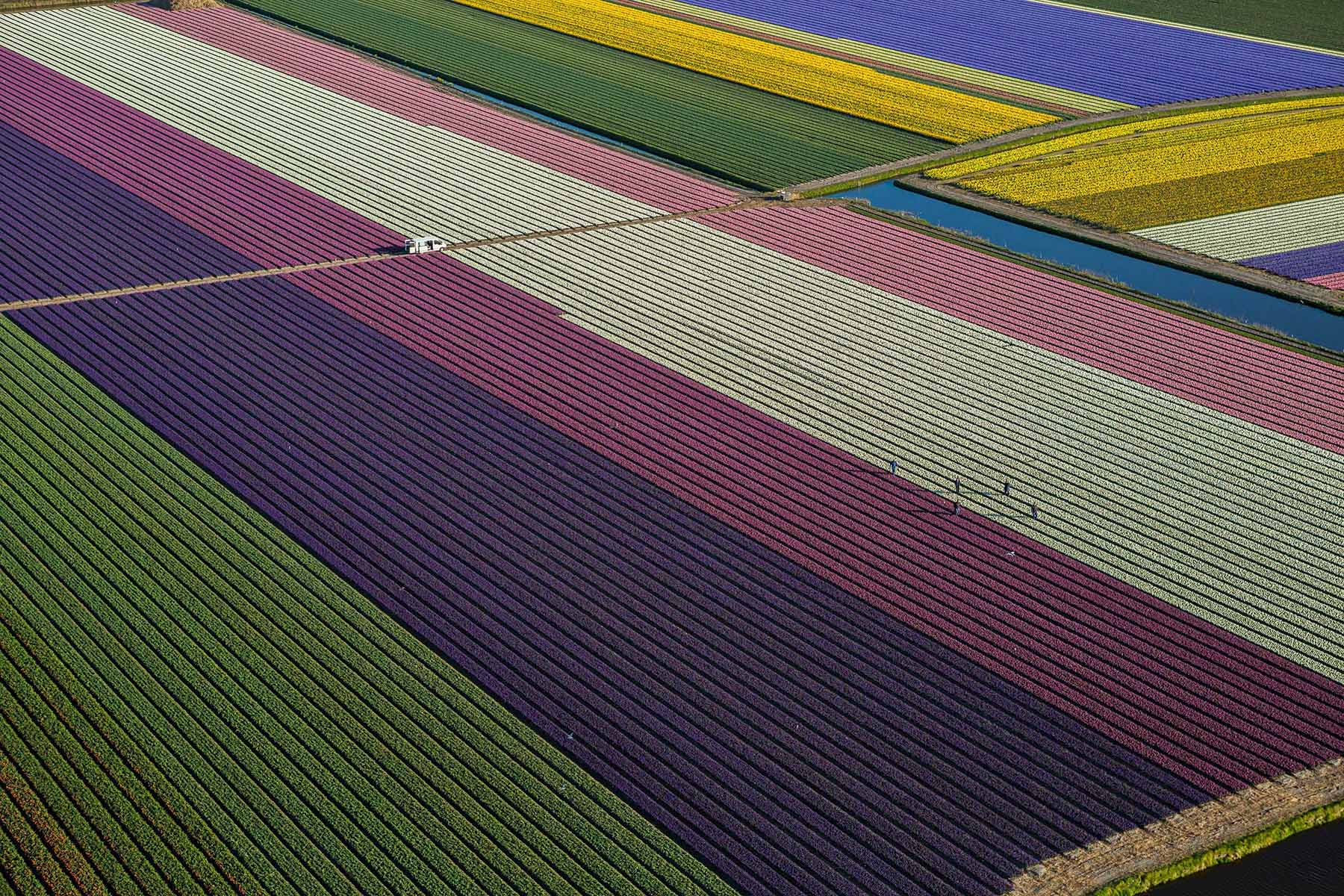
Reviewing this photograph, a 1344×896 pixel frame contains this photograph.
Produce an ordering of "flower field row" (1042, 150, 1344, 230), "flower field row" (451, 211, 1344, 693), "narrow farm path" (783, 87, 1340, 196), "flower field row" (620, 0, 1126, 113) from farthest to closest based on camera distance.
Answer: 1. "flower field row" (620, 0, 1126, 113)
2. "narrow farm path" (783, 87, 1340, 196)
3. "flower field row" (1042, 150, 1344, 230)
4. "flower field row" (451, 211, 1344, 693)

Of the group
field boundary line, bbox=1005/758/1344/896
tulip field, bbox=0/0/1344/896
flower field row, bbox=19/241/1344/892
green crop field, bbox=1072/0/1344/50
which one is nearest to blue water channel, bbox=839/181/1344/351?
tulip field, bbox=0/0/1344/896

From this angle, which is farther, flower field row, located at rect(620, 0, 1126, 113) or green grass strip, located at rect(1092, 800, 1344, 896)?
flower field row, located at rect(620, 0, 1126, 113)

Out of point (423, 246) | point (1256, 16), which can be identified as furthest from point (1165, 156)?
point (1256, 16)

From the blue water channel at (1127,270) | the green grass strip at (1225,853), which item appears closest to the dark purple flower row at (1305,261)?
the blue water channel at (1127,270)

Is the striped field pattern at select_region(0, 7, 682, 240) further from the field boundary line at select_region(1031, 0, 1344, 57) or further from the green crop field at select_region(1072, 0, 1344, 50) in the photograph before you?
the green crop field at select_region(1072, 0, 1344, 50)

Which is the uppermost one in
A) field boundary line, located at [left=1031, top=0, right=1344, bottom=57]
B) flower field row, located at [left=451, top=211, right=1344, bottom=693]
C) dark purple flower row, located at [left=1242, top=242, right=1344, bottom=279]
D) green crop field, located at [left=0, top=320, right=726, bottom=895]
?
field boundary line, located at [left=1031, top=0, right=1344, bottom=57]

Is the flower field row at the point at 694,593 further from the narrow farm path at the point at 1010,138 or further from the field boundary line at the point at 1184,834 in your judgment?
the narrow farm path at the point at 1010,138

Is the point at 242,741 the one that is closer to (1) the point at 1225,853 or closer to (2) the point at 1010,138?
(1) the point at 1225,853
